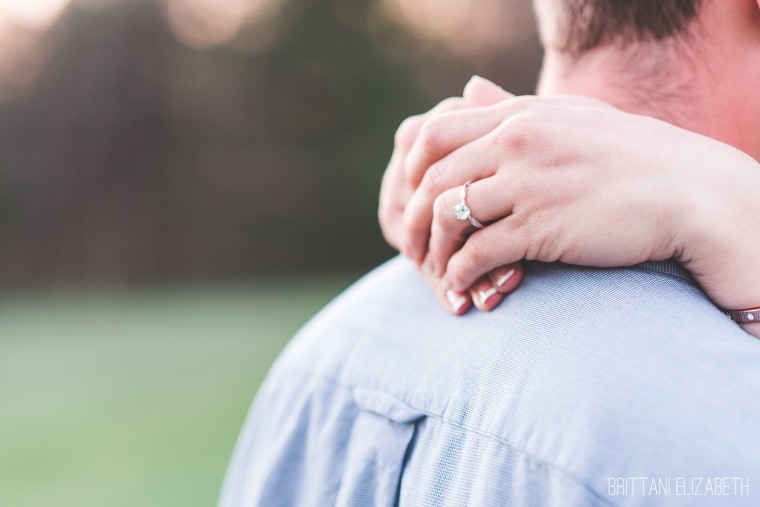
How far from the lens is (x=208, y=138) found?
17.7 metres

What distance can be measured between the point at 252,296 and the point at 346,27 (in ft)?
22.5

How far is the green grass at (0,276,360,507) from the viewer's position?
6.62 meters

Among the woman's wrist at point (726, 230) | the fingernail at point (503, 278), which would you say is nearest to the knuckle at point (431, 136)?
the fingernail at point (503, 278)

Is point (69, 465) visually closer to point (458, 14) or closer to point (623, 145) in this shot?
point (623, 145)

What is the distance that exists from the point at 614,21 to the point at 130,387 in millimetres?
9222

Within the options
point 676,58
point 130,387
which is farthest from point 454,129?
point 130,387

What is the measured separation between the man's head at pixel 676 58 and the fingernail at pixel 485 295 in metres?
0.36

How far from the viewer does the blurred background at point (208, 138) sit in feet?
52.7

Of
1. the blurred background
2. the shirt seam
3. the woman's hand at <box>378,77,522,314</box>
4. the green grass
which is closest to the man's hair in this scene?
the woman's hand at <box>378,77,522,314</box>

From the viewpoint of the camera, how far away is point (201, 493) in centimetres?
617

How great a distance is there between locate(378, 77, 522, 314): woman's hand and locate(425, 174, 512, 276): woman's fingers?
0.21 feet

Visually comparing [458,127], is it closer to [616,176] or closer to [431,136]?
[431,136]

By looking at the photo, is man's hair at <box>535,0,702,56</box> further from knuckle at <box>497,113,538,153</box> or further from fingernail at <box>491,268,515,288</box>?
fingernail at <box>491,268,515,288</box>

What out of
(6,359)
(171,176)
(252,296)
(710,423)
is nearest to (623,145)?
(710,423)
